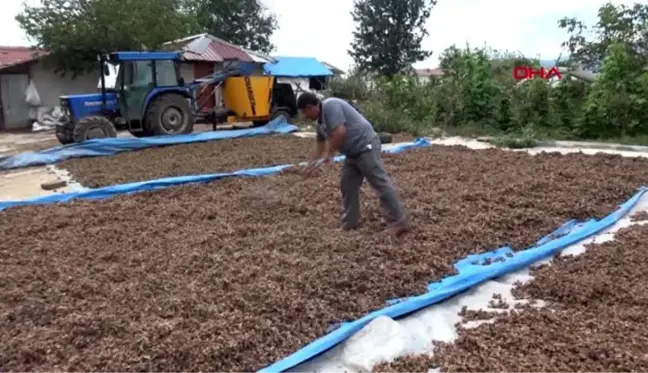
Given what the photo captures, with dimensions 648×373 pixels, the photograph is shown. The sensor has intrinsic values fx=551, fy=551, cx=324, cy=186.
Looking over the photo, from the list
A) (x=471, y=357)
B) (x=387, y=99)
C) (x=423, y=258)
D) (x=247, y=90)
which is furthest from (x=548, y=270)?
(x=387, y=99)

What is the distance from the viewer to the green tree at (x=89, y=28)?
1725 cm

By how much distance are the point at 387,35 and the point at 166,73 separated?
726 inches

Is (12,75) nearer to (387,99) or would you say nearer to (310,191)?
(387,99)

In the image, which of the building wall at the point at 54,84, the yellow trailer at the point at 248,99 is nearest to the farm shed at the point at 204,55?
the building wall at the point at 54,84

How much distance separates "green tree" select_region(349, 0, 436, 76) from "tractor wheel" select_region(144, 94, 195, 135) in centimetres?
1716

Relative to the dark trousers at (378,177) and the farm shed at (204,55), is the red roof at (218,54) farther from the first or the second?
the dark trousers at (378,177)

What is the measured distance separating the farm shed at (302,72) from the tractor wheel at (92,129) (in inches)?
510

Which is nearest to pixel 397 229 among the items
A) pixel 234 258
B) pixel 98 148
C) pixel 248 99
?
pixel 234 258

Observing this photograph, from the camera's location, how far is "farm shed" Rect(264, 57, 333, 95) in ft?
76.5

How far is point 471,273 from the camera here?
3.32 meters

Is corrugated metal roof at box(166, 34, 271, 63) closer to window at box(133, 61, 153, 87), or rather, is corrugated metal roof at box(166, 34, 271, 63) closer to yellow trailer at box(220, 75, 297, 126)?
yellow trailer at box(220, 75, 297, 126)

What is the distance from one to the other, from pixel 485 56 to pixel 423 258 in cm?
1061

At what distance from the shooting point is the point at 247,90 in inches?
513

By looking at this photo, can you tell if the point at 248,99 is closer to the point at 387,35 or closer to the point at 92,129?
the point at 92,129
